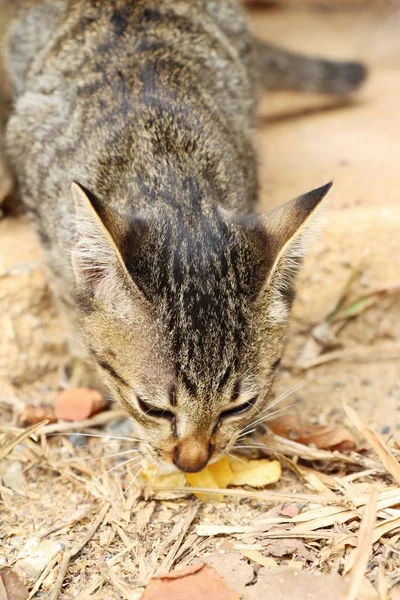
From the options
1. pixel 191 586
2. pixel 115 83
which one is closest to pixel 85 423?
Answer: pixel 191 586

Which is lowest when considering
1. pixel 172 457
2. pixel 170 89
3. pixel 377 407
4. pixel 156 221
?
pixel 377 407

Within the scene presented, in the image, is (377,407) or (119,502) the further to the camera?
(377,407)

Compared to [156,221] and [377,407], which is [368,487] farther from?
[156,221]

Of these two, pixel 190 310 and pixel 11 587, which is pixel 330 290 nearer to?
pixel 190 310

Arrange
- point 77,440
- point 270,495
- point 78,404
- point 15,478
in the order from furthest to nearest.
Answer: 1. point 78,404
2. point 77,440
3. point 15,478
4. point 270,495

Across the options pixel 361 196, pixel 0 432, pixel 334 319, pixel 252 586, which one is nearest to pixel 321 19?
pixel 361 196

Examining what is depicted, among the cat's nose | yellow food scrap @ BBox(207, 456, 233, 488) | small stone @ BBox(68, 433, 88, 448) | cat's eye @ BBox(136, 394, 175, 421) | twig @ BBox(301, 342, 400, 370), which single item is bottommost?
twig @ BBox(301, 342, 400, 370)

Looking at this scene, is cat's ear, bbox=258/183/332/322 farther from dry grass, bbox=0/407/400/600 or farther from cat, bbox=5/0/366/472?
dry grass, bbox=0/407/400/600

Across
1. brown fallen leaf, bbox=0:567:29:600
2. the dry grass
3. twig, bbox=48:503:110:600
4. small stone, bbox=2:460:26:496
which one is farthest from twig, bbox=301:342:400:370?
brown fallen leaf, bbox=0:567:29:600
